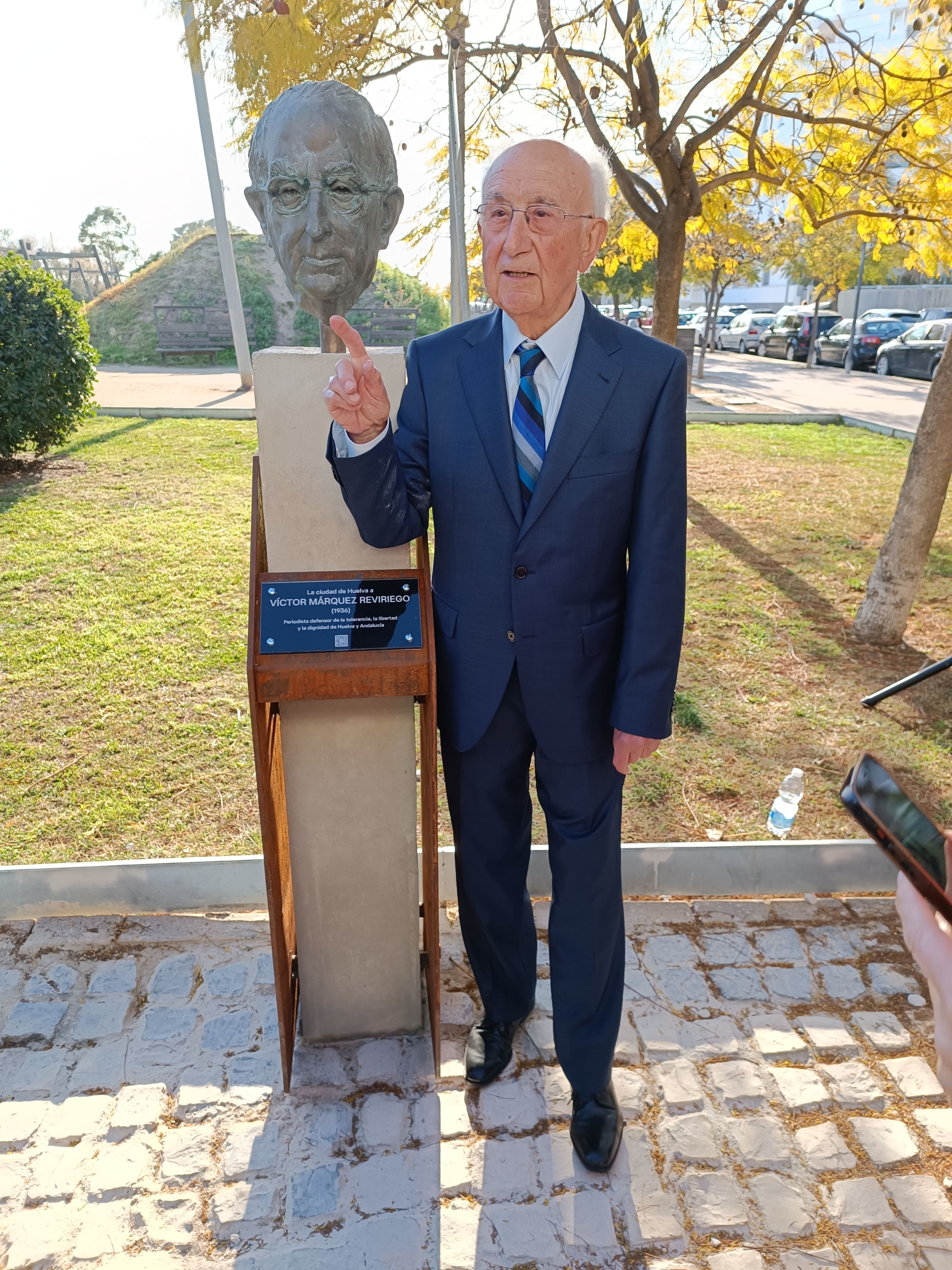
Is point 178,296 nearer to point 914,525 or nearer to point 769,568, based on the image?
point 769,568

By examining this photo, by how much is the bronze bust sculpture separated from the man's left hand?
126 centimetres

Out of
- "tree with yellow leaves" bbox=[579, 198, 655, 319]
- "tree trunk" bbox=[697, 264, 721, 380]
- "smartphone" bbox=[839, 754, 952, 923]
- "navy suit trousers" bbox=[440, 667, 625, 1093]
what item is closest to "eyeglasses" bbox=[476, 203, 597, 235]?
"tree with yellow leaves" bbox=[579, 198, 655, 319]

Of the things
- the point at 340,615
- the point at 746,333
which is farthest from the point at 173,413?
the point at 746,333

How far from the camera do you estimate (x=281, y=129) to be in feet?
6.56

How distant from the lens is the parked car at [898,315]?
87.6 ft

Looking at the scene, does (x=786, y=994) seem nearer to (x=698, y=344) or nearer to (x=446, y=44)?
(x=446, y=44)

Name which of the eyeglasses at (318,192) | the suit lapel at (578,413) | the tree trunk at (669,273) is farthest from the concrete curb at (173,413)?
the suit lapel at (578,413)

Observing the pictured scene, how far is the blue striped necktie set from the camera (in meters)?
2.01

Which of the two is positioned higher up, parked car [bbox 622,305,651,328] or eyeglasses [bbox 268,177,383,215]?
eyeglasses [bbox 268,177,383,215]

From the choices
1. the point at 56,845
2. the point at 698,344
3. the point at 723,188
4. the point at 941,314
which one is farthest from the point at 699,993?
the point at 698,344

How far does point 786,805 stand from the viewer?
12.4 ft

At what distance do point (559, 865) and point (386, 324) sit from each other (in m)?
22.0

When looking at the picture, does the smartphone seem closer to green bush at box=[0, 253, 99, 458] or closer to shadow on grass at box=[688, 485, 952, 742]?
shadow on grass at box=[688, 485, 952, 742]

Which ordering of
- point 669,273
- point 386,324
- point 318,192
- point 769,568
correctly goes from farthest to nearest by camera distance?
point 386,324 → point 769,568 → point 669,273 → point 318,192
